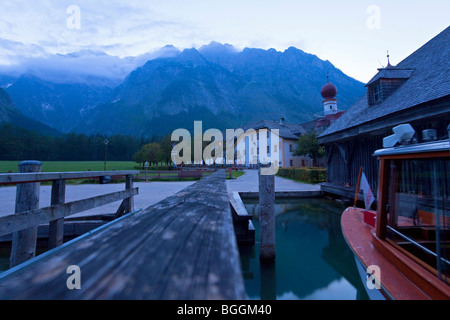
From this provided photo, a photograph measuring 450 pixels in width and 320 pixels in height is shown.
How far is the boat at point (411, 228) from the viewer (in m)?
2.22

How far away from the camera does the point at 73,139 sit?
104 meters

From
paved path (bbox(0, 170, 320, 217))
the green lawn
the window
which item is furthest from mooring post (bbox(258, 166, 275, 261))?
the green lawn

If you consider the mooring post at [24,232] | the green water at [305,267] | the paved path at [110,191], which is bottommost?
the green water at [305,267]

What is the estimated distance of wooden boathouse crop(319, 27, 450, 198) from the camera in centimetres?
703

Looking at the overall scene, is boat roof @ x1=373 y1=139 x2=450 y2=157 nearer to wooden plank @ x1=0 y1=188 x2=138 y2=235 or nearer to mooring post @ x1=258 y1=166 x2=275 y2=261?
mooring post @ x1=258 y1=166 x2=275 y2=261

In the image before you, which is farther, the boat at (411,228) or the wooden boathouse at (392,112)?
the wooden boathouse at (392,112)

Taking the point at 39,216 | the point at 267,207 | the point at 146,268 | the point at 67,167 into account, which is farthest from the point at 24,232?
the point at 67,167

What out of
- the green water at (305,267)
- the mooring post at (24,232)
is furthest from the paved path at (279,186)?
the mooring post at (24,232)

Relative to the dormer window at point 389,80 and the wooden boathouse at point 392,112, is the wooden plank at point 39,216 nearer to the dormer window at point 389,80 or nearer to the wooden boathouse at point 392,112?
the wooden boathouse at point 392,112

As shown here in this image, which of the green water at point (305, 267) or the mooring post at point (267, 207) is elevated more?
the mooring post at point (267, 207)

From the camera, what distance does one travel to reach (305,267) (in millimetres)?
5238

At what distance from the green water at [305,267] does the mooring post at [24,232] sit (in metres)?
3.56
